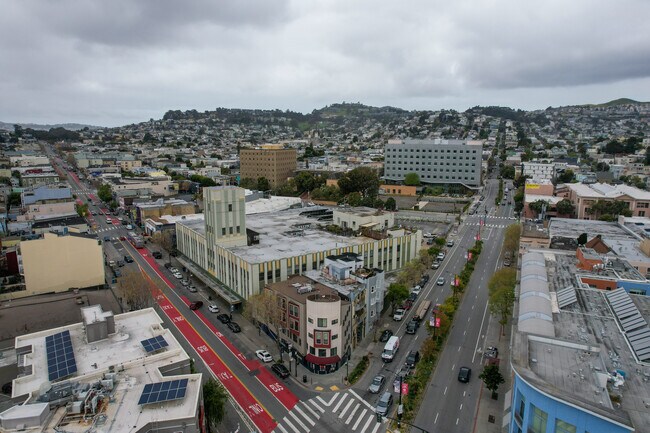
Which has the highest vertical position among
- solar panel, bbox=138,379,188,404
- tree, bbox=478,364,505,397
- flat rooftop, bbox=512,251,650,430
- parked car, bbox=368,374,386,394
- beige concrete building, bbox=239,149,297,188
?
beige concrete building, bbox=239,149,297,188

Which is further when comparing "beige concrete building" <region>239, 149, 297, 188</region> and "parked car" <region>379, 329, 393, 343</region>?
"beige concrete building" <region>239, 149, 297, 188</region>

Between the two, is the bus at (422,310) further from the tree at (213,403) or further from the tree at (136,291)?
the tree at (136,291)

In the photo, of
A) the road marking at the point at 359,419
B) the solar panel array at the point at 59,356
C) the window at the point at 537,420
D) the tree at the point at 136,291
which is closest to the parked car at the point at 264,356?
the road marking at the point at 359,419

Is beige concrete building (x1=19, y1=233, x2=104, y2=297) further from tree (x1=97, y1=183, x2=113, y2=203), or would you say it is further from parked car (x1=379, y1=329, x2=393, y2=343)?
tree (x1=97, y1=183, x2=113, y2=203)

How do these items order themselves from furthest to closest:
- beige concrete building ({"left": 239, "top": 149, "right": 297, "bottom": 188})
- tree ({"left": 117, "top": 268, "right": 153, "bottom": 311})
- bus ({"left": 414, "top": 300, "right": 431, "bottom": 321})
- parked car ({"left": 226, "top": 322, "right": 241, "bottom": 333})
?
beige concrete building ({"left": 239, "top": 149, "right": 297, "bottom": 188}) < bus ({"left": 414, "top": 300, "right": 431, "bottom": 321}) < tree ({"left": 117, "top": 268, "right": 153, "bottom": 311}) < parked car ({"left": 226, "top": 322, "right": 241, "bottom": 333})

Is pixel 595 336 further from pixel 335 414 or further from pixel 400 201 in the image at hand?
pixel 400 201

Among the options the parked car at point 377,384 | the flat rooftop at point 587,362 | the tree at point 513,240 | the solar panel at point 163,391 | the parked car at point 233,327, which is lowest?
the parked car at point 377,384

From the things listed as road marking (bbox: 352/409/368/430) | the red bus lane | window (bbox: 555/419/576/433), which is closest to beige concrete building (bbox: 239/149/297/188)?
the red bus lane

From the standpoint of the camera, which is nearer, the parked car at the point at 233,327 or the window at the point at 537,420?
the window at the point at 537,420
